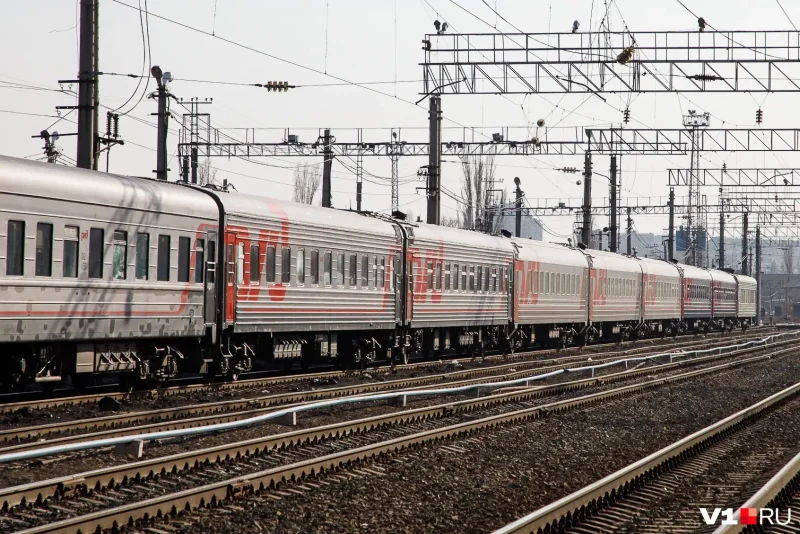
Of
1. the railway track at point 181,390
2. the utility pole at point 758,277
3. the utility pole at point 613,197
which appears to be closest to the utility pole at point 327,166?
the utility pole at point 613,197

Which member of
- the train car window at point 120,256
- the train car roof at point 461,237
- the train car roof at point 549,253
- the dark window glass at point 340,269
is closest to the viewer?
the train car window at point 120,256

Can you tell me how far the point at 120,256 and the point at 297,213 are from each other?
6.14 metres

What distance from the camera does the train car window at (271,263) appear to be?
22.7m

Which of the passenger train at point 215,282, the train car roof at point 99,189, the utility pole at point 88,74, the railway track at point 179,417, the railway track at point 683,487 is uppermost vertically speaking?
the utility pole at point 88,74

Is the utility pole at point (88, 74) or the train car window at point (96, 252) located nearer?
the train car window at point (96, 252)

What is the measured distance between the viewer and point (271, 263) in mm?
22766

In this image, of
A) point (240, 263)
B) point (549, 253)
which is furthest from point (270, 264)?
point (549, 253)

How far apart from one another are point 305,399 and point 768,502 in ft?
32.5

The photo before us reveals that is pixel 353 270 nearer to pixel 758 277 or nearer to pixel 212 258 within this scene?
pixel 212 258

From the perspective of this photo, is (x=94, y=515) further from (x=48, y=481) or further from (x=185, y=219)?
(x=185, y=219)

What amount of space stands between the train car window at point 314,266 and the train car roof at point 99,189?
12.6ft

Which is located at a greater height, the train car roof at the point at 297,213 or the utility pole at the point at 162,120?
the utility pole at the point at 162,120

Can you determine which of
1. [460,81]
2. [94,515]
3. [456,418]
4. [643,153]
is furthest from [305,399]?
[643,153]

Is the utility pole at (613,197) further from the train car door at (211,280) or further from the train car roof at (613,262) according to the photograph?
Answer: the train car door at (211,280)
